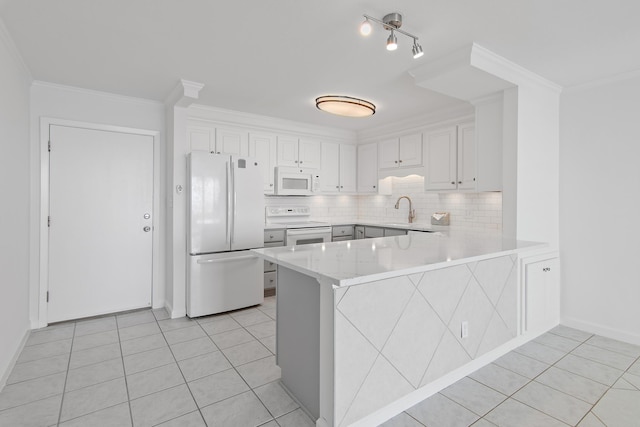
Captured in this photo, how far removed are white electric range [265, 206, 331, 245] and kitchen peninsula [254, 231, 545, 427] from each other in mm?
2132

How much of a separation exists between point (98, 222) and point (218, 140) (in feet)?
5.52

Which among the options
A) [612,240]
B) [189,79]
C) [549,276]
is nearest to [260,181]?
[189,79]

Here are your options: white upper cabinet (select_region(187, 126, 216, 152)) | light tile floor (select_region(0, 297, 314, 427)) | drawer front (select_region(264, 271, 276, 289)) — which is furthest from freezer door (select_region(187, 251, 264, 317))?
white upper cabinet (select_region(187, 126, 216, 152))

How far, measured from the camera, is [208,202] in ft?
12.0

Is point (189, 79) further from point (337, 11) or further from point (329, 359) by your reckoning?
point (329, 359)

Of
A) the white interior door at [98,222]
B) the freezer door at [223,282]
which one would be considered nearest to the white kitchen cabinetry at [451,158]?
the freezer door at [223,282]

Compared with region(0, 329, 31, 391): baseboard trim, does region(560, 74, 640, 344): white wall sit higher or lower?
higher

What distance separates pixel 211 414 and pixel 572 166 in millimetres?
3855

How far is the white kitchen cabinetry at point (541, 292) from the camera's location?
2.79 metres

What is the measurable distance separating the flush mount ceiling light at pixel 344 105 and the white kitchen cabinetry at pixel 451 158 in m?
1.17

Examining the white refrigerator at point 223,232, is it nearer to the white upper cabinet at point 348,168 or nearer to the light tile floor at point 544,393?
the white upper cabinet at point 348,168

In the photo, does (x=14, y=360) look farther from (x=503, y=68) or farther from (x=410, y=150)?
(x=410, y=150)

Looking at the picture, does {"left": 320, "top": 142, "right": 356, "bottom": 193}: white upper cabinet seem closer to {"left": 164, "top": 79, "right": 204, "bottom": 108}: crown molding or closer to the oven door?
the oven door

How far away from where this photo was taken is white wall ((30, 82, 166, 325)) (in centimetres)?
325
